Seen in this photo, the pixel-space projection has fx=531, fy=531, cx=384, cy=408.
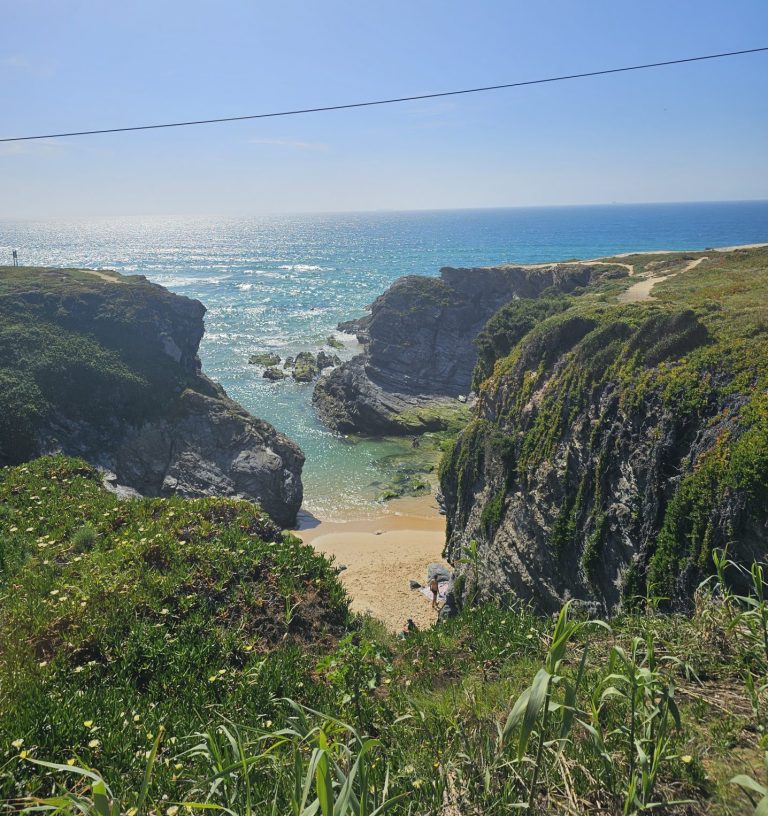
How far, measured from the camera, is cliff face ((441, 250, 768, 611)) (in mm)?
11617

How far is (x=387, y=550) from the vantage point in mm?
25922

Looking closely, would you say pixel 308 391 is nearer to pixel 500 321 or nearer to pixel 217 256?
pixel 500 321

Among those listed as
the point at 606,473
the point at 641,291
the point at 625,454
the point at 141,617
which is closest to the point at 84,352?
the point at 141,617

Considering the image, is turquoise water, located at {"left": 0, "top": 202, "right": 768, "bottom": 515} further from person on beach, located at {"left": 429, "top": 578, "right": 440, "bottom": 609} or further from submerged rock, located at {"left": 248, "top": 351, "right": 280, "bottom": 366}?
person on beach, located at {"left": 429, "top": 578, "right": 440, "bottom": 609}

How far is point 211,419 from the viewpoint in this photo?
107 feet

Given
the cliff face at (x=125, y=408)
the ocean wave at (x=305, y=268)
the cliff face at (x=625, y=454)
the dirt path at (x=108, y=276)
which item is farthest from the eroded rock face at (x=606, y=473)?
the ocean wave at (x=305, y=268)

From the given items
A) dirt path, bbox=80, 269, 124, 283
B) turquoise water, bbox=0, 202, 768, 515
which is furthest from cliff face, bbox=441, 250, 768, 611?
dirt path, bbox=80, 269, 124, 283

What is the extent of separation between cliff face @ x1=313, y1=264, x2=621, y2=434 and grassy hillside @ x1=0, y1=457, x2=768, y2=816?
33.1 m

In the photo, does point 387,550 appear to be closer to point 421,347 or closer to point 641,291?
point 641,291

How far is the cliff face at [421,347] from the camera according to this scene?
45438 millimetres

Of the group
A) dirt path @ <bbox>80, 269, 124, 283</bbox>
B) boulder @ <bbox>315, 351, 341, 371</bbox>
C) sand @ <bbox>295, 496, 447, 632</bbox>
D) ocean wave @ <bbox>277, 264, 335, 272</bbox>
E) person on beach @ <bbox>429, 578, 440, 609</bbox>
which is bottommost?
sand @ <bbox>295, 496, 447, 632</bbox>

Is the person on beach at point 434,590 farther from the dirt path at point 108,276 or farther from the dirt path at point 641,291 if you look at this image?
the dirt path at point 108,276

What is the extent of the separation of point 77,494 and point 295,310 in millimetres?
75645

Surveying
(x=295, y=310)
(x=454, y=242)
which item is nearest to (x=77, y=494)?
(x=295, y=310)
